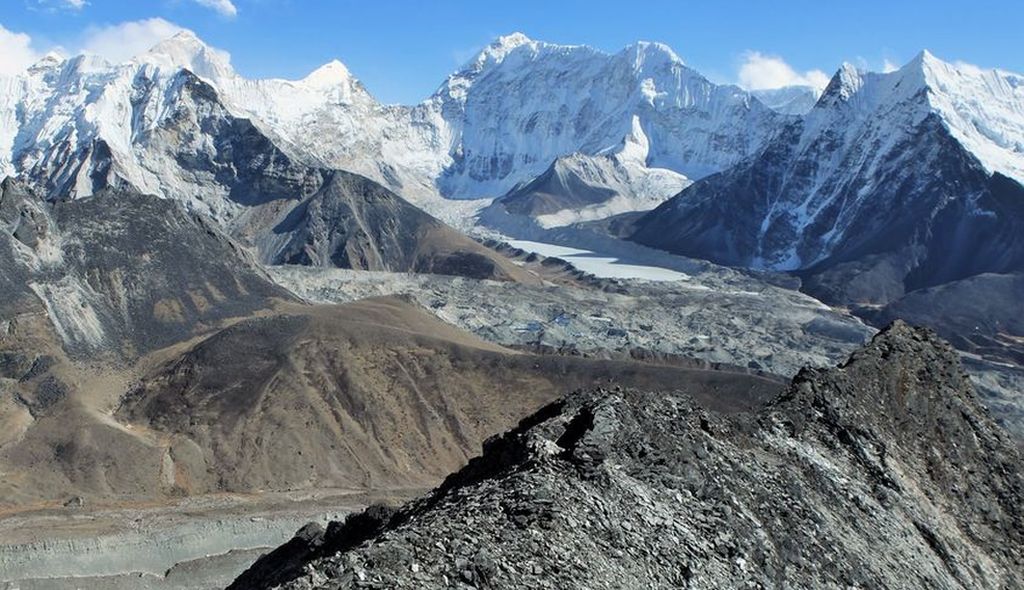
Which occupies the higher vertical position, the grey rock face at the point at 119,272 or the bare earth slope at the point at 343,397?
the grey rock face at the point at 119,272

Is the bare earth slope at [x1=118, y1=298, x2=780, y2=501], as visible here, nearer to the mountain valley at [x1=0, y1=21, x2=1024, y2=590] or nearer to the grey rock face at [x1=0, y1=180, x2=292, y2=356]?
the mountain valley at [x1=0, y1=21, x2=1024, y2=590]

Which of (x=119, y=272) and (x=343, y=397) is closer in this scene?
(x=343, y=397)

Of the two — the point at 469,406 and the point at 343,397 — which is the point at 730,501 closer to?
the point at 469,406

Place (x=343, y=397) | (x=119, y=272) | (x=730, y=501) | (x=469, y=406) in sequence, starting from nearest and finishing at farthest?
(x=730, y=501) → (x=343, y=397) → (x=469, y=406) → (x=119, y=272)

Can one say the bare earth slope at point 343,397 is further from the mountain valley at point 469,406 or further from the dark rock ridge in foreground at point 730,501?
the dark rock ridge in foreground at point 730,501

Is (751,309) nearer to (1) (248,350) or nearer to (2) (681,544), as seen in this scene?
(1) (248,350)

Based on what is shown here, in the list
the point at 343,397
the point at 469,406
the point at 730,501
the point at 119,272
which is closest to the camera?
the point at 730,501

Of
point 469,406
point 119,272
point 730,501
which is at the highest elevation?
point 730,501

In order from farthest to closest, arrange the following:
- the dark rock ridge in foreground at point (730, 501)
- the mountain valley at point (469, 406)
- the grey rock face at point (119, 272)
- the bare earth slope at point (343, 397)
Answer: the grey rock face at point (119, 272) → the bare earth slope at point (343, 397) → the mountain valley at point (469, 406) → the dark rock ridge in foreground at point (730, 501)

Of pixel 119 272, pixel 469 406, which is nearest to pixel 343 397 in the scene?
pixel 469 406

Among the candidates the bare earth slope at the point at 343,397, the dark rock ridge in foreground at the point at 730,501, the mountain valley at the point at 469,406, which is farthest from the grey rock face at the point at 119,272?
the dark rock ridge in foreground at the point at 730,501
